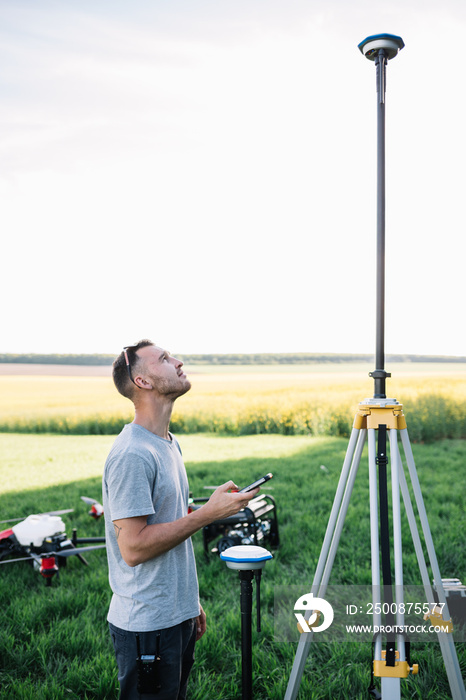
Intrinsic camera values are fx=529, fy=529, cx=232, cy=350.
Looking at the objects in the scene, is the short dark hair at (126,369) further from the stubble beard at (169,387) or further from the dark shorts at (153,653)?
the dark shorts at (153,653)

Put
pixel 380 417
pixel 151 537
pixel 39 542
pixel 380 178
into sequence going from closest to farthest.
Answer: pixel 151 537, pixel 380 417, pixel 380 178, pixel 39 542

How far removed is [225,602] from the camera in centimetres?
425

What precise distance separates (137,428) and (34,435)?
53.2 feet

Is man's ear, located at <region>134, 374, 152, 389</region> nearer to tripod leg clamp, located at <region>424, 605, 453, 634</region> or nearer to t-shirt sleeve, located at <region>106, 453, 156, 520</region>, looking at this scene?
t-shirt sleeve, located at <region>106, 453, 156, 520</region>

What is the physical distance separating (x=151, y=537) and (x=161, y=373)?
665 millimetres

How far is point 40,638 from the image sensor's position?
355 centimetres

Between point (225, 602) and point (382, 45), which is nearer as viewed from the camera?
point (382, 45)

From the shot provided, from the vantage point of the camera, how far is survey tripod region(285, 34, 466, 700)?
2264mm

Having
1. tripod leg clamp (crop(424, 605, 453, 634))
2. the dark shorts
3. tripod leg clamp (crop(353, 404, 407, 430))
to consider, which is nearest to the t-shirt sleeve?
the dark shorts

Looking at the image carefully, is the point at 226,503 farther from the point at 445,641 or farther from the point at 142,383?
the point at 445,641

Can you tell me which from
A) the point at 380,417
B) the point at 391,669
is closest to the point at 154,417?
the point at 380,417

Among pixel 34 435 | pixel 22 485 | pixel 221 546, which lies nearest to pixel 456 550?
pixel 221 546

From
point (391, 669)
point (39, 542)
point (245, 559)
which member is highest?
point (245, 559)

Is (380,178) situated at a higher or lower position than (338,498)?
higher
